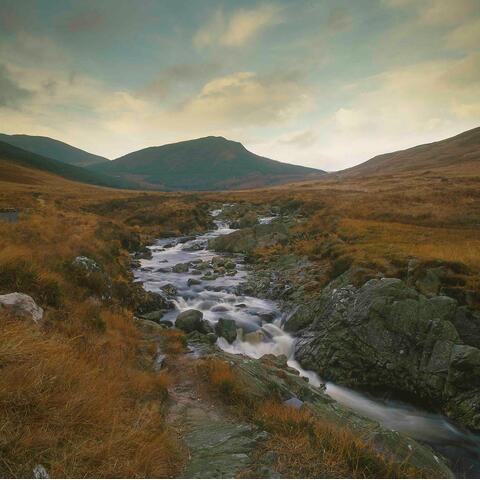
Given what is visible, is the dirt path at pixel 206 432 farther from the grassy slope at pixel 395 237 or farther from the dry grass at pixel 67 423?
the grassy slope at pixel 395 237

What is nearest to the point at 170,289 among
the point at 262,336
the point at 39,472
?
the point at 262,336

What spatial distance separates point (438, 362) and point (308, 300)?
6.36 m

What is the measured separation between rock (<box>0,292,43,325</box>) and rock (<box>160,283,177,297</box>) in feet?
37.2

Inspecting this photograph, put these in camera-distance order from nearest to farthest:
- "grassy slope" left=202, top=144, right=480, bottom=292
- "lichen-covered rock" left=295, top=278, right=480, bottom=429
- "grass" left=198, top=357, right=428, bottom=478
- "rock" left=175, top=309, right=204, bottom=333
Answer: "grass" left=198, top=357, right=428, bottom=478 < "lichen-covered rock" left=295, top=278, right=480, bottom=429 < "rock" left=175, top=309, right=204, bottom=333 < "grassy slope" left=202, top=144, right=480, bottom=292

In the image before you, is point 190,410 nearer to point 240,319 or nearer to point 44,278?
point 44,278

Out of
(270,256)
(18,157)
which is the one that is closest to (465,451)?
(270,256)

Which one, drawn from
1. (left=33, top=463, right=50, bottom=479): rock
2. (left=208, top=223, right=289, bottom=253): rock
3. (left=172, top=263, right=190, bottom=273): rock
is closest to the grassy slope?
(left=208, top=223, right=289, bottom=253): rock

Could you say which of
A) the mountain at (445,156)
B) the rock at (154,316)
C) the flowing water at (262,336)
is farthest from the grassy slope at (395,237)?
the mountain at (445,156)

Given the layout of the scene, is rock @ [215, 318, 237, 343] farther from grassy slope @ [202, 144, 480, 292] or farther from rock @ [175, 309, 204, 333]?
grassy slope @ [202, 144, 480, 292]

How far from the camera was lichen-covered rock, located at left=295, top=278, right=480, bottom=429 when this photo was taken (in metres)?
10.5

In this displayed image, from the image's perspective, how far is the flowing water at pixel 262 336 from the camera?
9.50 m

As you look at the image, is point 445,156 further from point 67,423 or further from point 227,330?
point 67,423

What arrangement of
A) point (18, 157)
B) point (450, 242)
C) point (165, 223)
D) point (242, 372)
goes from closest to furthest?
point (242, 372) < point (450, 242) < point (165, 223) < point (18, 157)

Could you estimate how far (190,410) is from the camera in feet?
23.4
